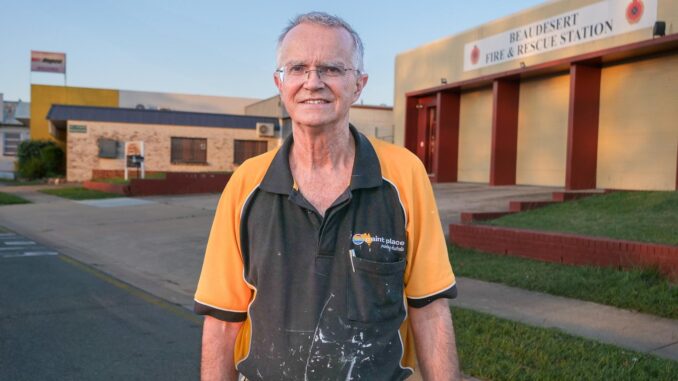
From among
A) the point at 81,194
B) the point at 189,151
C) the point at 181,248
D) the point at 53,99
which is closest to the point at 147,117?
the point at 189,151

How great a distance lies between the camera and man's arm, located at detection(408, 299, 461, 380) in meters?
2.13

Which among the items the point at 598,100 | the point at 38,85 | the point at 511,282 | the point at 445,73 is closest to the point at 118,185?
→ the point at 445,73

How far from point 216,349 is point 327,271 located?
482mm

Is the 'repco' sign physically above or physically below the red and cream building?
above

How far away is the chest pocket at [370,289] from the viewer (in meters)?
2.04

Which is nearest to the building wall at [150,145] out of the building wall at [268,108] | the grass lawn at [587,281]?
the building wall at [268,108]

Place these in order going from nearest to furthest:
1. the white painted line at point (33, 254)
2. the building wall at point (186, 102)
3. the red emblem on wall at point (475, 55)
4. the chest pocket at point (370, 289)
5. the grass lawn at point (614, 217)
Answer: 1. the chest pocket at point (370, 289)
2. the grass lawn at point (614, 217)
3. the white painted line at point (33, 254)
4. the red emblem on wall at point (475, 55)
5. the building wall at point (186, 102)

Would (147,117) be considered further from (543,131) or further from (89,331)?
(89,331)

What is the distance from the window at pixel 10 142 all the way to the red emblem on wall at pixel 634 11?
48884mm

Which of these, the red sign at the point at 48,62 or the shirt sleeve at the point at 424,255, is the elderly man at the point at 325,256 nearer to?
the shirt sleeve at the point at 424,255

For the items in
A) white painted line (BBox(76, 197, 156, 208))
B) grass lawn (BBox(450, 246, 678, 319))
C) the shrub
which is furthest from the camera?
the shrub

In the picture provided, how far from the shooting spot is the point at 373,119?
3272 centimetres

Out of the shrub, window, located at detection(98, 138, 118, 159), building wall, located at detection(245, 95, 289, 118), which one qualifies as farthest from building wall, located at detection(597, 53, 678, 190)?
the shrub

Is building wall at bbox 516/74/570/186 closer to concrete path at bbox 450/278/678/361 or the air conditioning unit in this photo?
concrete path at bbox 450/278/678/361
